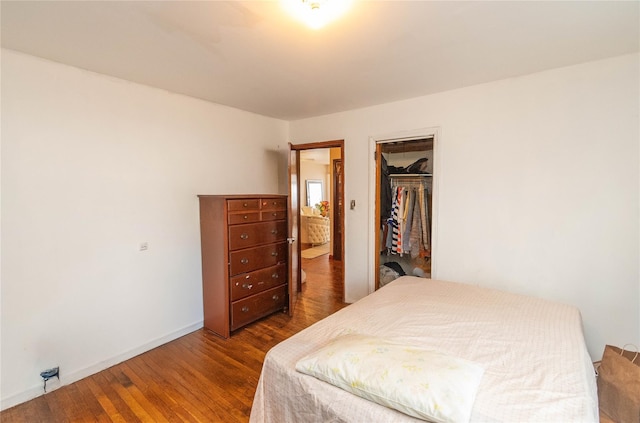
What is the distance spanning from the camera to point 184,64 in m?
2.16

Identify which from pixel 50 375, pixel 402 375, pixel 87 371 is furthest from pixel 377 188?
pixel 50 375

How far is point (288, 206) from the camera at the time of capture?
10.9ft

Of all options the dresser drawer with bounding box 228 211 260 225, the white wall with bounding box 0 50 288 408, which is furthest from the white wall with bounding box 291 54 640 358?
the white wall with bounding box 0 50 288 408

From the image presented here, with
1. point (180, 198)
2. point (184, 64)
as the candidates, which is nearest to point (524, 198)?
point (184, 64)

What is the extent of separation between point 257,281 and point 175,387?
1.17 meters

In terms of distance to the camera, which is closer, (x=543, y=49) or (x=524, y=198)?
(x=543, y=49)

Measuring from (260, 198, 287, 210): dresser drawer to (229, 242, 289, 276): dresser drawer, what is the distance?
0.41 meters

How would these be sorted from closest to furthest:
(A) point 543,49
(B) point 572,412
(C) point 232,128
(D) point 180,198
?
1. (B) point 572,412
2. (A) point 543,49
3. (D) point 180,198
4. (C) point 232,128

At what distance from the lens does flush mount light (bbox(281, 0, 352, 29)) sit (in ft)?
4.72

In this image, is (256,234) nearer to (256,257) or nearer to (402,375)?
(256,257)

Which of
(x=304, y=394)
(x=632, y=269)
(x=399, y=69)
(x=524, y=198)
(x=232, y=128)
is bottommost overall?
(x=304, y=394)

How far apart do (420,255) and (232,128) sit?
278 cm

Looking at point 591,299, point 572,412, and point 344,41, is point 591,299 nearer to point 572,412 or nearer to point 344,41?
point 572,412

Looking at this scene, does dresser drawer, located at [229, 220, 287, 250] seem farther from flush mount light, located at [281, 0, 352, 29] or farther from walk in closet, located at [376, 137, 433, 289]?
flush mount light, located at [281, 0, 352, 29]
